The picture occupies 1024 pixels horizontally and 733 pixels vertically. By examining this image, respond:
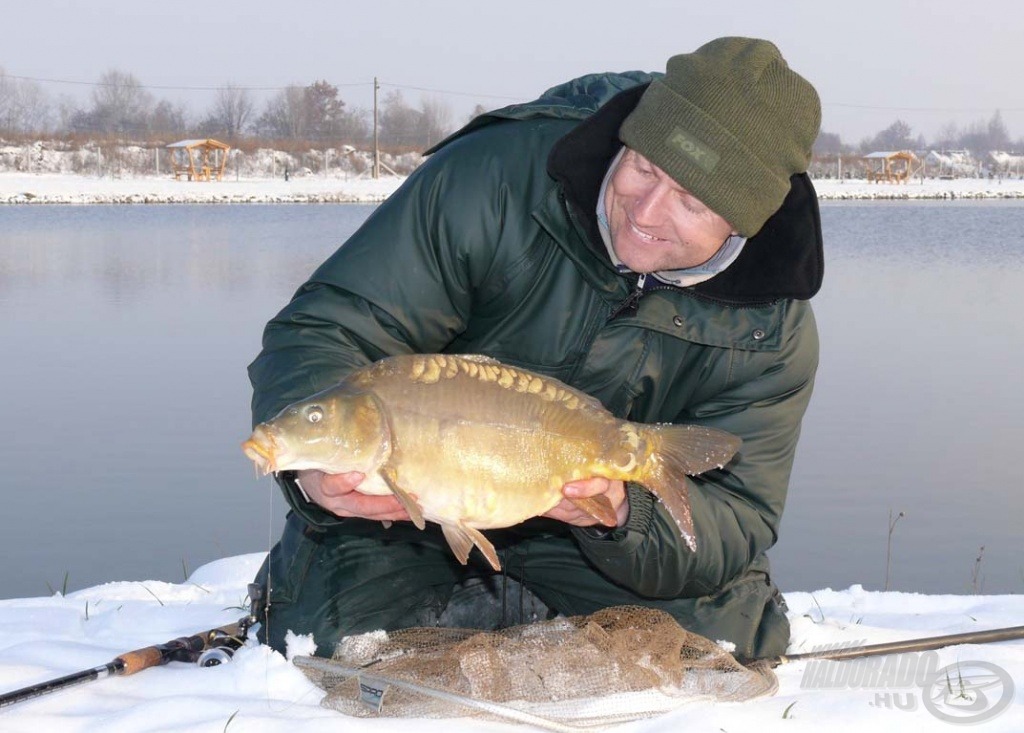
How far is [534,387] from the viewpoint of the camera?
237cm

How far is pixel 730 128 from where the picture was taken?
2.65 m

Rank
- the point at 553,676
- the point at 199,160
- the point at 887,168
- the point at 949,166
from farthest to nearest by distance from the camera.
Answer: the point at 949,166 < the point at 887,168 < the point at 199,160 < the point at 553,676

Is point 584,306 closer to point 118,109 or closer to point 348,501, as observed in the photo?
point 348,501

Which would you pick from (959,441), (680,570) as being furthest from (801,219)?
(959,441)

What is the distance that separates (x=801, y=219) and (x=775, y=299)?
0.63ft

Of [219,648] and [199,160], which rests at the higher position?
[219,648]

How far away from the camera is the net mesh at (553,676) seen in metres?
2.52

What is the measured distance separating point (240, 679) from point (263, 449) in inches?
28.7

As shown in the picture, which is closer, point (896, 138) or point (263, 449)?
point (263, 449)

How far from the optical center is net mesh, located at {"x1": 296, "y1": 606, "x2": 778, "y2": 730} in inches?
99.1

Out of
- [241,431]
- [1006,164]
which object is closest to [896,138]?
[1006,164]

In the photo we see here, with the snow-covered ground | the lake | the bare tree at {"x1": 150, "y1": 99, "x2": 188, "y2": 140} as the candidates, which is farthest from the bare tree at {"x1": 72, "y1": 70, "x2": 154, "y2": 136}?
the lake

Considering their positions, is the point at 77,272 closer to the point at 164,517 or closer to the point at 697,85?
the point at 164,517

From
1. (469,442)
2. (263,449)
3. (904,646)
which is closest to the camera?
(263,449)
